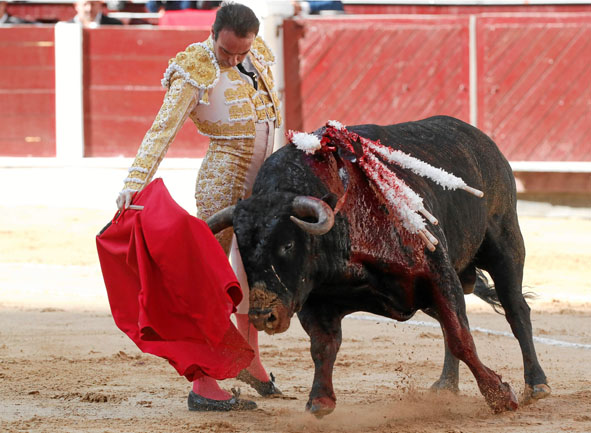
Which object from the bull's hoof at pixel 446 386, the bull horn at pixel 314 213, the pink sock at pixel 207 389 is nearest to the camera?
the bull horn at pixel 314 213

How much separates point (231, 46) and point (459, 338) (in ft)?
3.42

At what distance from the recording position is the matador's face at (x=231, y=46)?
10.3 feet

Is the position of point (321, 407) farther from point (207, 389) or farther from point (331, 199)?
point (331, 199)

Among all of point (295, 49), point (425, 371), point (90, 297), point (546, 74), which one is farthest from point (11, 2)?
point (425, 371)

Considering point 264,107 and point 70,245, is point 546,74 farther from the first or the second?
point 264,107

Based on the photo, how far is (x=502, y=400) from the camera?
3.16m

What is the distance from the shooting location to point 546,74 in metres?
8.69

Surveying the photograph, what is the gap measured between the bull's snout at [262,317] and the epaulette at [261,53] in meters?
0.97

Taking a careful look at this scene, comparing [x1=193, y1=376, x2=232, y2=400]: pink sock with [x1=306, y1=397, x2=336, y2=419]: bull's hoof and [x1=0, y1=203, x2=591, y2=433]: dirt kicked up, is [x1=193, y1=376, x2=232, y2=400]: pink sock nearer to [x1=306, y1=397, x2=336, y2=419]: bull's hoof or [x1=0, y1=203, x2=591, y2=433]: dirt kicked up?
[x1=0, y1=203, x2=591, y2=433]: dirt kicked up

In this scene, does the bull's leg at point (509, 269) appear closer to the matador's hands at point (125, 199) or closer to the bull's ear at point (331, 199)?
the bull's ear at point (331, 199)

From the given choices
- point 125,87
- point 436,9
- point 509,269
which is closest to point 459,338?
point 509,269

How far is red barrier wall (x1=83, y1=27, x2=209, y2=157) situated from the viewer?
9023 mm

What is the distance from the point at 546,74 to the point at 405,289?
5.95m

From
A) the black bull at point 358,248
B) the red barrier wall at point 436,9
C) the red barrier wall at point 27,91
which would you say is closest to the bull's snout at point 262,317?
the black bull at point 358,248
